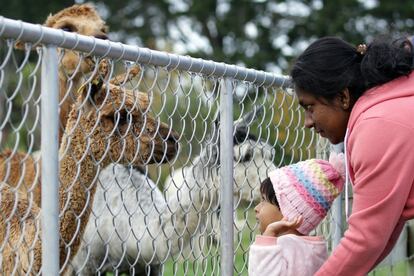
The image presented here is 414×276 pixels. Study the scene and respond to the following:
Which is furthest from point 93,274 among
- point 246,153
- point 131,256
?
point 246,153

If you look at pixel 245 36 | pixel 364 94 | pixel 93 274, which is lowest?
pixel 93 274

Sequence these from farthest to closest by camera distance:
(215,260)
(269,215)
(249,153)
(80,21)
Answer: (80,21) < (249,153) < (215,260) < (269,215)

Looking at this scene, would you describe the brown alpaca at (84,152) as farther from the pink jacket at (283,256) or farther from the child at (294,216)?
the pink jacket at (283,256)

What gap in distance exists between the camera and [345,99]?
3.31 metres

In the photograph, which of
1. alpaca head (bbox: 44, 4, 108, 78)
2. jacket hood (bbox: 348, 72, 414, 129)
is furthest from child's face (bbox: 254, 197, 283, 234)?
alpaca head (bbox: 44, 4, 108, 78)

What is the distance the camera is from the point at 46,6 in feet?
90.0

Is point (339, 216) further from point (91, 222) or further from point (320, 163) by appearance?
point (91, 222)

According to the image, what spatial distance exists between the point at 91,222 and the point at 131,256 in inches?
13.3

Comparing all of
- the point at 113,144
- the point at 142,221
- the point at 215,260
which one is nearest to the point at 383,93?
the point at 215,260

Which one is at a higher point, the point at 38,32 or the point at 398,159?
the point at 38,32

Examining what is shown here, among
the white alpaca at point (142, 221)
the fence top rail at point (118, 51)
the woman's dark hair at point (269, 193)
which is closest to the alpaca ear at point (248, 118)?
the fence top rail at point (118, 51)

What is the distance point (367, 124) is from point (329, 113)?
11.7 inches

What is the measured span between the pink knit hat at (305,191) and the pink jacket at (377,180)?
15.6 inches

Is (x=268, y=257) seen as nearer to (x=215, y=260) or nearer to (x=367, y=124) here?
(x=367, y=124)
